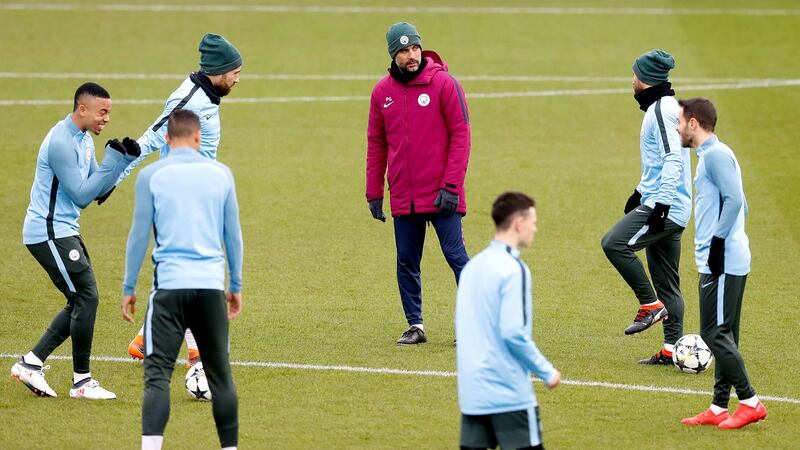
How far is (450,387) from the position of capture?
10.5 m

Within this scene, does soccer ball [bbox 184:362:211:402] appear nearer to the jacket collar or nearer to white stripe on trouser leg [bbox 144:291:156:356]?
white stripe on trouser leg [bbox 144:291:156:356]

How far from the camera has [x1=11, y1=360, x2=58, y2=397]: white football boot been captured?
10141 millimetres

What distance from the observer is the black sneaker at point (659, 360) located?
36.6 ft

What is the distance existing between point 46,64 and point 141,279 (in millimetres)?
11549

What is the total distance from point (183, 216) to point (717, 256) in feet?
12.3

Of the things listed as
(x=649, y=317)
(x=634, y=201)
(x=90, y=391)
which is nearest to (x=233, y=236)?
(x=90, y=391)

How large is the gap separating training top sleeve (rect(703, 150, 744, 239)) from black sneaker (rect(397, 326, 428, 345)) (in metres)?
3.32

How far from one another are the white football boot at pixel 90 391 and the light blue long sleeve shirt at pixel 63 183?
1119mm

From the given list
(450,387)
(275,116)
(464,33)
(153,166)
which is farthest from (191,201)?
(464,33)

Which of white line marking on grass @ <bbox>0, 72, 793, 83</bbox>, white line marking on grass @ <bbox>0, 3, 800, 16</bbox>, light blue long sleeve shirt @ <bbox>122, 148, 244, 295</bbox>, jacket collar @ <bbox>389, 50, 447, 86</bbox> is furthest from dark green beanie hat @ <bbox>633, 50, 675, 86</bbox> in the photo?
white line marking on grass @ <bbox>0, 3, 800, 16</bbox>

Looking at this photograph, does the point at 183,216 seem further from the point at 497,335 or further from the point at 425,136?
the point at 425,136

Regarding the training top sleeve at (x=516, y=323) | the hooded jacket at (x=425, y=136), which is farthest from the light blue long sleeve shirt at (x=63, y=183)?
the training top sleeve at (x=516, y=323)

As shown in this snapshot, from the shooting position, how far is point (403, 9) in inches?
1156

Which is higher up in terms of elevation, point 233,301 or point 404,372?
point 233,301
